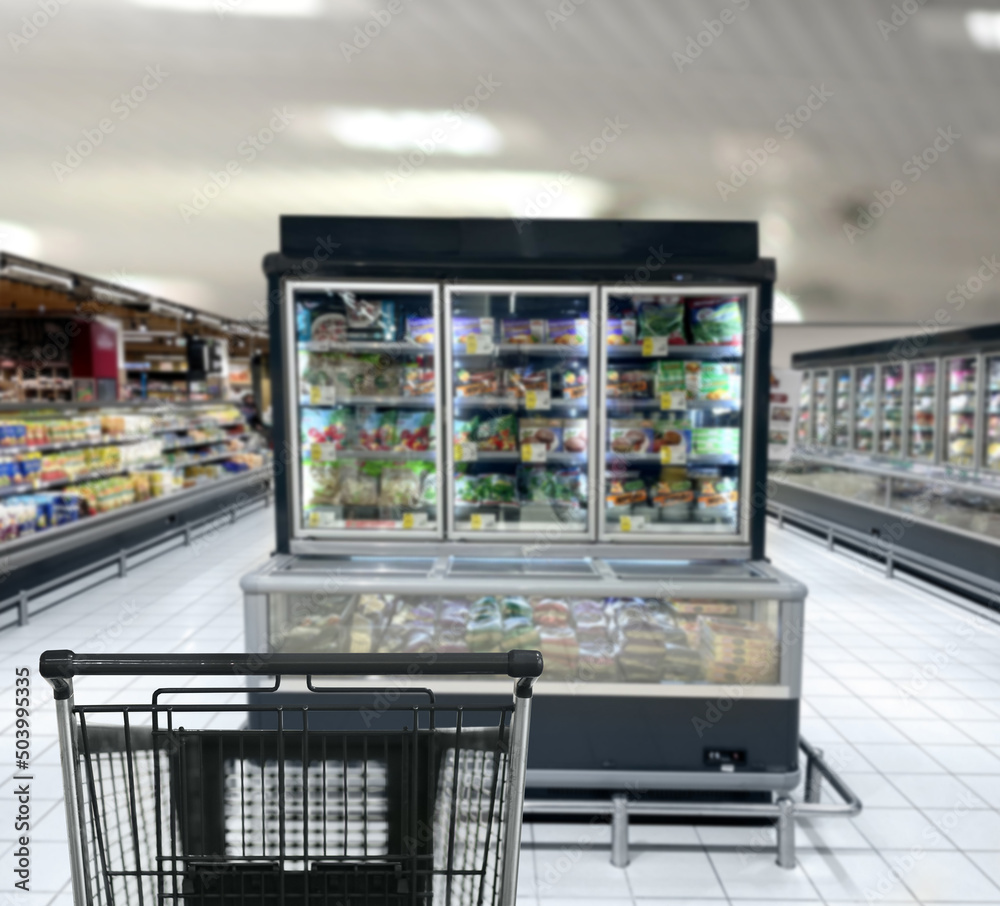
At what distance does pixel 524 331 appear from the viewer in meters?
3.93

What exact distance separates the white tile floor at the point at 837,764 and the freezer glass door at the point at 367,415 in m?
1.68

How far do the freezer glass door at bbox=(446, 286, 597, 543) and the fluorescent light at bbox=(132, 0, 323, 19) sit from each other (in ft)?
4.66

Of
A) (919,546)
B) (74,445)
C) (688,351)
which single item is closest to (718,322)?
(688,351)

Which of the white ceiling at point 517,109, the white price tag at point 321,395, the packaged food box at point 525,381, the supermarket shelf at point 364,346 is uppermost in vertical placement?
the white ceiling at point 517,109

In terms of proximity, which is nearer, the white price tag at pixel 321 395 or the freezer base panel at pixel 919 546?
the white price tag at pixel 321 395

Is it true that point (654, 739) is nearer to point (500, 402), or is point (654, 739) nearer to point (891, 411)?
point (500, 402)

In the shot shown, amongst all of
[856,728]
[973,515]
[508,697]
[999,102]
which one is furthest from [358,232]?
[973,515]

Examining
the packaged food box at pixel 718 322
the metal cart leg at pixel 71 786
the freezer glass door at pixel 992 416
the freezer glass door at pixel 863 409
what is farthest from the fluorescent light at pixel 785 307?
the metal cart leg at pixel 71 786

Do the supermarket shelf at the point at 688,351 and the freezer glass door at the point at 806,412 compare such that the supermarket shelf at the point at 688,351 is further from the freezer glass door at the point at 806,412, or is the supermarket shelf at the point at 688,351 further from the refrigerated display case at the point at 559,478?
the freezer glass door at the point at 806,412

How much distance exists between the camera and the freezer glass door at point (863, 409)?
11877 millimetres

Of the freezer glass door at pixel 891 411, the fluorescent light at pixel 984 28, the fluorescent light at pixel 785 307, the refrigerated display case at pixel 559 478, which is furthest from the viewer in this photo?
the fluorescent light at pixel 785 307

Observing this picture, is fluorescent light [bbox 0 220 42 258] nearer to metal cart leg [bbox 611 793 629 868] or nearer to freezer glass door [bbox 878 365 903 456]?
metal cart leg [bbox 611 793 629 868]

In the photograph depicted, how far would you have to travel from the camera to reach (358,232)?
3.53 metres

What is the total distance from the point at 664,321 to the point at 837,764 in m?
2.36
